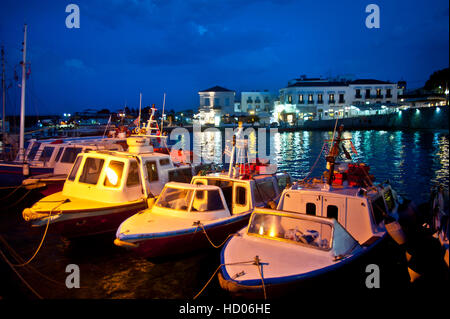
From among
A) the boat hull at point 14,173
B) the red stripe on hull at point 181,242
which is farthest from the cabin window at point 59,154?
the red stripe on hull at point 181,242

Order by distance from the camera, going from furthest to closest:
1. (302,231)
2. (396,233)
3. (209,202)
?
(209,202)
(396,233)
(302,231)

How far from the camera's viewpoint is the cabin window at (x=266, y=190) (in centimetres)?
985

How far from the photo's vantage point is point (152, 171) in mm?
10664

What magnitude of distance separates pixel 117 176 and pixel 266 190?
16.4ft

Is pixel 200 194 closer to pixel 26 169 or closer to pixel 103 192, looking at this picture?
pixel 103 192

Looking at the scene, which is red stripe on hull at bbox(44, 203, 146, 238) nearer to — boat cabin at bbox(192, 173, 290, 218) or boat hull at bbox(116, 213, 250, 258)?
boat hull at bbox(116, 213, 250, 258)

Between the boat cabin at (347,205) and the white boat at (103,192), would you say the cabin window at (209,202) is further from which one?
the white boat at (103,192)

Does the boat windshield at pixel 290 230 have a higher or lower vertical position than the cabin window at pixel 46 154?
lower

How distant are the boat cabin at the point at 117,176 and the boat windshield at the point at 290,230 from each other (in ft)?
14.3

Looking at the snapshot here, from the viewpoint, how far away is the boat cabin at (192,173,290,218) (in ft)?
30.4

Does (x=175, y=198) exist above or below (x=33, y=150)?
below

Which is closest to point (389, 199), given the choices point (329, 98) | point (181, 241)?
point (181, 241)
